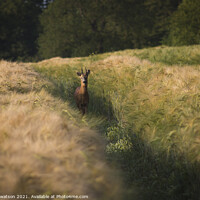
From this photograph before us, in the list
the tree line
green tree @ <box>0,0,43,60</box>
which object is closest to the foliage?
the tree line

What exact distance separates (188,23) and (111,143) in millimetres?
28386

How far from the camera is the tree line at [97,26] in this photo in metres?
31.3

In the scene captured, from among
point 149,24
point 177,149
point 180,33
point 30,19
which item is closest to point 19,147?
point 177,149

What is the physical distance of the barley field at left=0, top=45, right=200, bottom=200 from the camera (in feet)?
4.87

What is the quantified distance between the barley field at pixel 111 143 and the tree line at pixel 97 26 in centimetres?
2607

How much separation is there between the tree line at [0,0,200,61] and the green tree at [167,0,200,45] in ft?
0.78

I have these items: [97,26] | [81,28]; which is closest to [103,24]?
[97,26]

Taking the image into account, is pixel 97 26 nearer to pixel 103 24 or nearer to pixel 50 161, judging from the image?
pixel 103 24

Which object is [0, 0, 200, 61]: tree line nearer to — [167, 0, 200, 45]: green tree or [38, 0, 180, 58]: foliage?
[38, 0, 180, 58]: foliage

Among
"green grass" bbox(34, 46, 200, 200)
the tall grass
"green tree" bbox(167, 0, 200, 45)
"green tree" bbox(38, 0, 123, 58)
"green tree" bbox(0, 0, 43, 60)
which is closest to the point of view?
the tall grass

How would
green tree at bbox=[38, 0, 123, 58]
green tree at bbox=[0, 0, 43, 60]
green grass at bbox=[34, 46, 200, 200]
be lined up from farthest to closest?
1. green tree at bbox=[0, 0, 43, 60]
2. green tree at bbox=[38, 0, 123, 58]
3. green grass at bbox=[34, 46, 200, 200]

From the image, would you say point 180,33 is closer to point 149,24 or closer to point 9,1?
point 149,24

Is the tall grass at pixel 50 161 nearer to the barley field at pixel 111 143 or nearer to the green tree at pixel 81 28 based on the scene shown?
the barley field at pixel 111 143

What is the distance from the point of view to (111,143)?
3.70 meters
